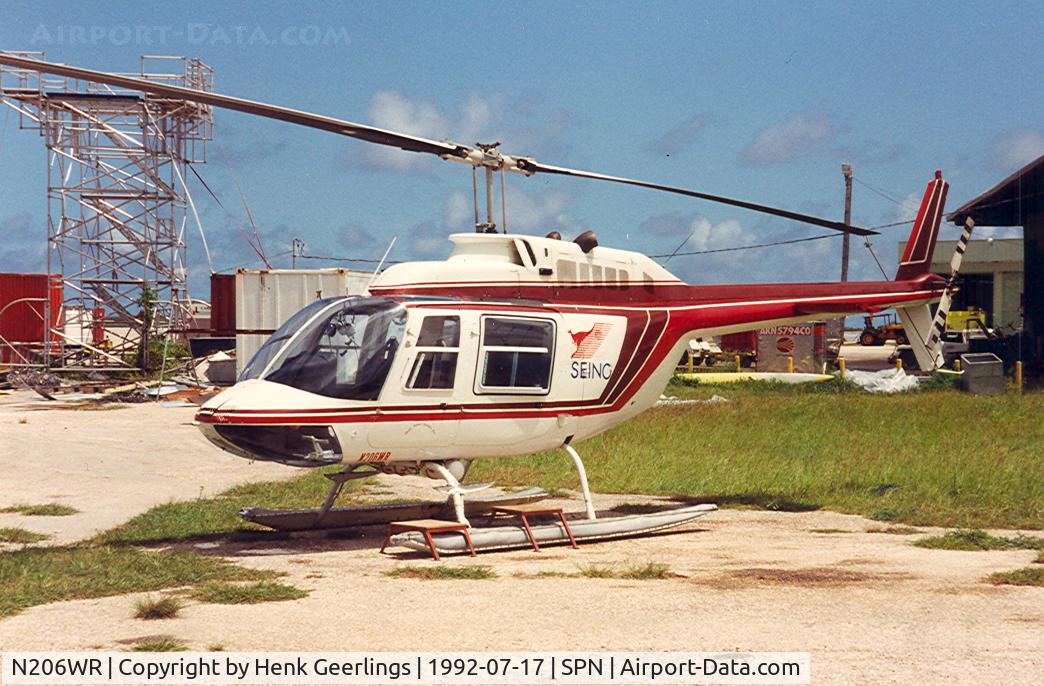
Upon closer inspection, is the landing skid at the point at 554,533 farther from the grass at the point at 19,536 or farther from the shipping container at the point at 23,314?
the shipping container at the point at 23,314

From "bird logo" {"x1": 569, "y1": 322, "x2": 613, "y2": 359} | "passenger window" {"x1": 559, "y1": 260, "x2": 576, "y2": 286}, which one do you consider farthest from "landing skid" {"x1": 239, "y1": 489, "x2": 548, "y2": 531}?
"passenger window" {"x1": 559, "y1": 260, "x2": 576, "y2": 286}

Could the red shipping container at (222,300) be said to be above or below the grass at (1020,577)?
above

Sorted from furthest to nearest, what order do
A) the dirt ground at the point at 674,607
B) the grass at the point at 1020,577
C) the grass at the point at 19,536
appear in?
the grass at the point at 19,536, the grass at the point at 1020,577, the dirt ground at the point at 674,607

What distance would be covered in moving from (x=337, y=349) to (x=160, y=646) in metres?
4.65

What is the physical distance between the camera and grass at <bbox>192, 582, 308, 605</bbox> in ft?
29.2

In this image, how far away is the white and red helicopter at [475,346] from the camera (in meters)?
11.2

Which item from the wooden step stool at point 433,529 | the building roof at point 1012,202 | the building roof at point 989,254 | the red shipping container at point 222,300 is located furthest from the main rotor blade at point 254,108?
the building roof at point 989,254

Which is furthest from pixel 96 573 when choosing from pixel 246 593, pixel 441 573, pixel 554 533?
pixel 554 533

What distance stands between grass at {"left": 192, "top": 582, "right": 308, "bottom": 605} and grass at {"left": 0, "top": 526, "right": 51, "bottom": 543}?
4112 mm

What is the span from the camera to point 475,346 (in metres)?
12.1

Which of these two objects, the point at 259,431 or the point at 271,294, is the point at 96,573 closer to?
the point at 259,431

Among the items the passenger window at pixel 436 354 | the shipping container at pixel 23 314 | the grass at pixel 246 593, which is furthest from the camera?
the shipping container at pixel 23 314

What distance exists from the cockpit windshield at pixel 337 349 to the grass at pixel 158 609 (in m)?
3.13

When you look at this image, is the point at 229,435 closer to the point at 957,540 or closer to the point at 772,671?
the point at 772,671
